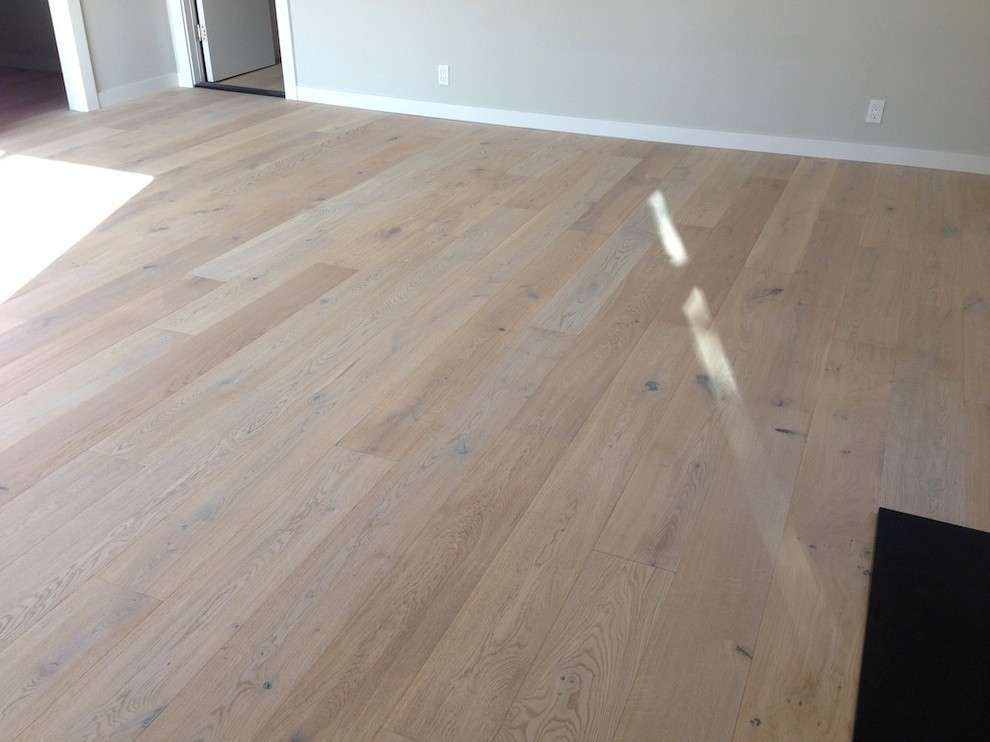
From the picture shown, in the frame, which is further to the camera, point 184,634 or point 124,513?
point 124,513

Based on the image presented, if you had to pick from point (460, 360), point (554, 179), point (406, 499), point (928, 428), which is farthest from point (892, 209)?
point (406, 499)

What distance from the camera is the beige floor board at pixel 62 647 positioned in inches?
58.1

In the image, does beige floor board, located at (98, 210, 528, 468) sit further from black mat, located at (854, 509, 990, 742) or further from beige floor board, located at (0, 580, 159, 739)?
black mat, located at (854, 509, 990, 742)

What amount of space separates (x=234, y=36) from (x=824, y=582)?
18.0 ft

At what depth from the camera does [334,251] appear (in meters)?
3.26

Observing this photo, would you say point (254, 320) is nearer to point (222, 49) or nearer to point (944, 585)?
point (944, 585)

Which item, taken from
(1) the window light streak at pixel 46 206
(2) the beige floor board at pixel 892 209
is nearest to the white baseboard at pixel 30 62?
(1) the window light streak at pixel 46 206

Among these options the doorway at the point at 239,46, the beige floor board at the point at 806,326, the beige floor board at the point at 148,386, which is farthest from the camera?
the doorway at the point at 239,46

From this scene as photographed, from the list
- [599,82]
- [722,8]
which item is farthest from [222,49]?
[722,8]

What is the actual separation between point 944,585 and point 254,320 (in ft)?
6.52

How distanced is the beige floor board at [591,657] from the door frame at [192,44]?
4406mm

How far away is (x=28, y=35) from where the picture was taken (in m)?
6.12

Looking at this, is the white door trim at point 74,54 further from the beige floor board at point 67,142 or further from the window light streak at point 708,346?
the window light streak at point 708,346

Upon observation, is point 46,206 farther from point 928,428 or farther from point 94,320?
point 928,428
